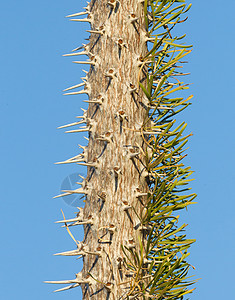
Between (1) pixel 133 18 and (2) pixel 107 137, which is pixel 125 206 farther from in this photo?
(1) pixel 133 18

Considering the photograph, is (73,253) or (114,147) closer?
(114,147)

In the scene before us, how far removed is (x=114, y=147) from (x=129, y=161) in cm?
21

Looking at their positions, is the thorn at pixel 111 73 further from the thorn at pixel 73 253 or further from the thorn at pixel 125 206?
the thorn at pixel 73 253

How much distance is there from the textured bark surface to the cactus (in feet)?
0.03

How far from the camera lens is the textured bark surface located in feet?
15.4

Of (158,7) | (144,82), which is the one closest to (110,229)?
(144,82)

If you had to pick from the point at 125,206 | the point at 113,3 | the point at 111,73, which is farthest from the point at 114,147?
the point at 113,3

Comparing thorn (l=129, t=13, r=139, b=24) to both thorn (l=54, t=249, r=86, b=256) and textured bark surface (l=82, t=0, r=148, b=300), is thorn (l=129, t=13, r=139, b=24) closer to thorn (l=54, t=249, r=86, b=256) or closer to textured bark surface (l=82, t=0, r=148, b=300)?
textured bark surface (l=82, t=0, r=148, b=300)

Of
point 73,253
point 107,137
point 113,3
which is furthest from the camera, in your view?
A: point 113,3

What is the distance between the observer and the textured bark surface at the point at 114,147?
4.70m

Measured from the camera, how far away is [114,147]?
4.90 metres

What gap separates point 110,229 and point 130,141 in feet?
3.10

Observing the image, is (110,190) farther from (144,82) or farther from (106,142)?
(144,82)

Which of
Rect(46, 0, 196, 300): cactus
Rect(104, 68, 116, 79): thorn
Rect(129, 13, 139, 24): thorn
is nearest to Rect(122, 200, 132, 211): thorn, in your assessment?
Rect(46, 0, 196, 300): cactus
